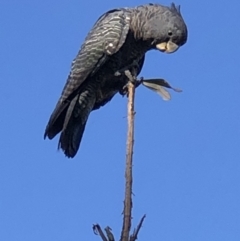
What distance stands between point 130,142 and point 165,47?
2.04m

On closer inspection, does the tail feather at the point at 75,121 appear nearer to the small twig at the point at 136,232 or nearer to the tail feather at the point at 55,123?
the tail feather at the point at 55,123

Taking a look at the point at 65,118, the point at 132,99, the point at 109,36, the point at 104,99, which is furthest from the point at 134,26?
the point at 132,99

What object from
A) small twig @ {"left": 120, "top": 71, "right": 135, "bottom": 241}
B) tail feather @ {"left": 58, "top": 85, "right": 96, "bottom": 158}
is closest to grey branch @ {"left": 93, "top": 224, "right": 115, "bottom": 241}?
small twig @ {"left": 120, "top": 71, "right": 135, "bottom": 241}

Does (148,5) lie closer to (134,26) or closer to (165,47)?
(134,26)

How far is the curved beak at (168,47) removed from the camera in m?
5.98

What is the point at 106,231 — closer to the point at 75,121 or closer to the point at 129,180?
the point at 129,180

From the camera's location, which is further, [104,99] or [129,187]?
[104,99]

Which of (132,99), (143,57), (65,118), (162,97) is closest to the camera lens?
→ (132,99)

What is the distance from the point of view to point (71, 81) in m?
6.30

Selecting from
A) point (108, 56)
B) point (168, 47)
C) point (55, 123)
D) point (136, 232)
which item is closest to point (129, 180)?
point (136, 232)

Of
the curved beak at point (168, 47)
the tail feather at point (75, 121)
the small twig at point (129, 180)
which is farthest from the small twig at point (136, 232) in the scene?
the curved beak at point (168, 47)

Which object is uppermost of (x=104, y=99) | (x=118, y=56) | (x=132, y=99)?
(x=118, y=56)

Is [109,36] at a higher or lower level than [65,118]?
higher

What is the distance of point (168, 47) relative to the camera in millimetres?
6020
